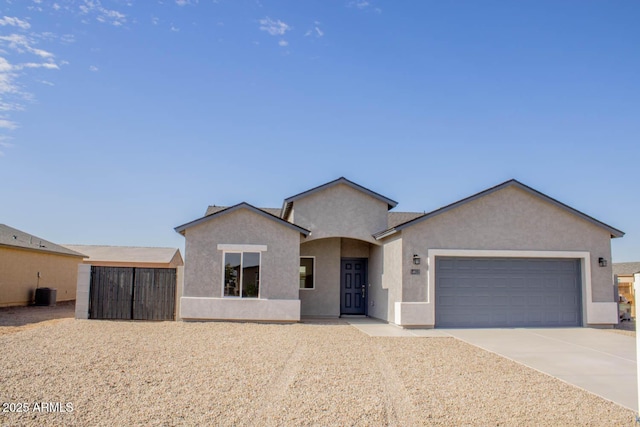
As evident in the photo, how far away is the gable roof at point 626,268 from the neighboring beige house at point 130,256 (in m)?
34.0

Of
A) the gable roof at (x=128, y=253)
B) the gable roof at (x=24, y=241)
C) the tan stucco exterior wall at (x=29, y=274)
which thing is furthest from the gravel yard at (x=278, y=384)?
the gable roof at (x=128, y=253)

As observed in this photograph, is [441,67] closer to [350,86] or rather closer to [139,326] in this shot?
[350,86]

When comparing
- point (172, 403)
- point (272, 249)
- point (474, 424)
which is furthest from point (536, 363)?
point (272, 249)

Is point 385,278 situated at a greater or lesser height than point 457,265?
lesser

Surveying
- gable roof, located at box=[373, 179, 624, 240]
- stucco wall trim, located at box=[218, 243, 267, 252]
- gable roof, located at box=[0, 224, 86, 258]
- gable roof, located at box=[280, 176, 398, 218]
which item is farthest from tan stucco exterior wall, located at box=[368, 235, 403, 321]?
gable roof, located at box=[0, 224, 86, 258]

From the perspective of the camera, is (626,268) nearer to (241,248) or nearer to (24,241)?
(241,248)

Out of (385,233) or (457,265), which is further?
(385,233)

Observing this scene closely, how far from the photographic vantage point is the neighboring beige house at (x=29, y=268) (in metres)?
22.6

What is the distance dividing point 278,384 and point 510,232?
11.2 m

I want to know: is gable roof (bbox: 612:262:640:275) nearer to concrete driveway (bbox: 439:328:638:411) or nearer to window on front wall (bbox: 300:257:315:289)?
concrete driveway (bbox: 439:328:638:411)

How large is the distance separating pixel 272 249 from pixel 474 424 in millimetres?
11570

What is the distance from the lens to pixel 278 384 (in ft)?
26.7

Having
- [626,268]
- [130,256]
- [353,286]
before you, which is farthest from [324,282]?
[626,268]

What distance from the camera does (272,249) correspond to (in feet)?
56.5
